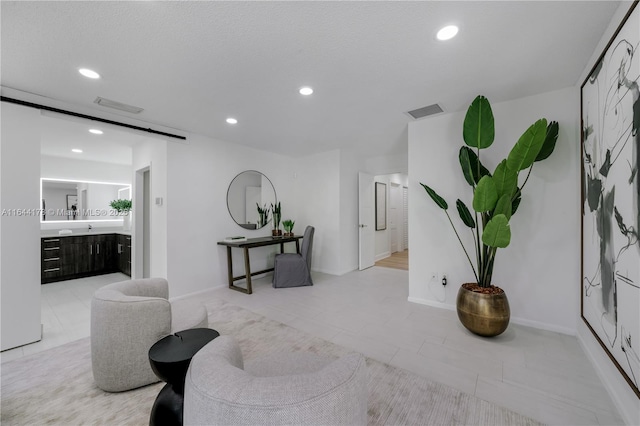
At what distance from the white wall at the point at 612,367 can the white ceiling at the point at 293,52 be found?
2.2 inches

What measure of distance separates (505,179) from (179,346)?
276 centimetres

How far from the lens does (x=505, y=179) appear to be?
220 centimetres

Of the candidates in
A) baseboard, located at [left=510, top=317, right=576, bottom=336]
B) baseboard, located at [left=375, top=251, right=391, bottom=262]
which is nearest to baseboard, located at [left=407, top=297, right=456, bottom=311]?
baseboard, located at [left=510, top=317, right=576, bottom=336]

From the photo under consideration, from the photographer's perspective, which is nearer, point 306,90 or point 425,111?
point 306,90

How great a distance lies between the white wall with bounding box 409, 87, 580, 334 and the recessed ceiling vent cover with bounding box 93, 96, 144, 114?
358 centimetres

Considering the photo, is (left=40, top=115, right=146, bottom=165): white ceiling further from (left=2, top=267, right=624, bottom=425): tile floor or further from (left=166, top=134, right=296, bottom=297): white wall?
(left=2, top=267, right=624, bottom=425): tile floor

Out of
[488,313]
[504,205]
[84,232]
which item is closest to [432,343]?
[488,313]

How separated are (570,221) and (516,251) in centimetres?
55

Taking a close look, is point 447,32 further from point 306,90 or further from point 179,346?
point 179,346

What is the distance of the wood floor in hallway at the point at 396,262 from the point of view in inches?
229

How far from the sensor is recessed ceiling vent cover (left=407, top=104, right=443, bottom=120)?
2.99 metres

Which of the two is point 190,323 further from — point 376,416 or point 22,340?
point 22,340

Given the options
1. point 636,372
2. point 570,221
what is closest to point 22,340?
point 636,372

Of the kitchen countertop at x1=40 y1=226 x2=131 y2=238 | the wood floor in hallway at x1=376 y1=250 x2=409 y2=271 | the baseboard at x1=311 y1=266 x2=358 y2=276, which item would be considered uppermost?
the kitchen countertop at x1=40 y1=226 x2=131 y2=238
